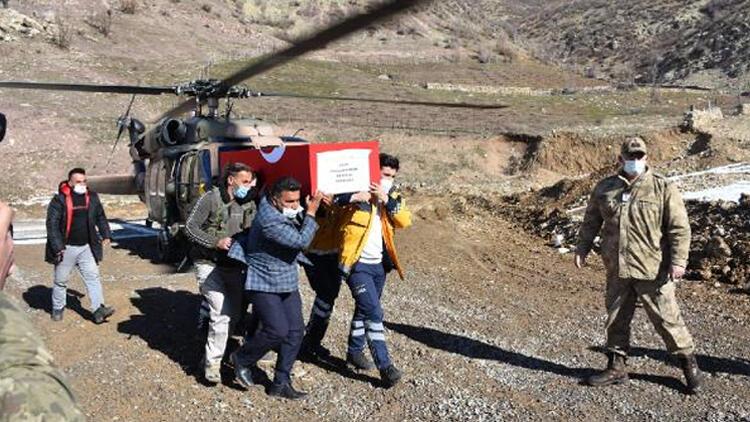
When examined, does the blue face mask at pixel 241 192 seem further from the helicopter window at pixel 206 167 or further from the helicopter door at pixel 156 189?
the helicopter door at pixel 156 189

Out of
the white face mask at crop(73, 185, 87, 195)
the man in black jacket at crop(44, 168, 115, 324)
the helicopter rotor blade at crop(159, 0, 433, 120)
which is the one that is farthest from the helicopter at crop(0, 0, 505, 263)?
the helicopter rotor blade at crop(159, 0, 433, 120)

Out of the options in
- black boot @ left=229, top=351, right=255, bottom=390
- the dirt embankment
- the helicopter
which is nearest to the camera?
black boot @ left=229, top=351, right=255, bottom=390

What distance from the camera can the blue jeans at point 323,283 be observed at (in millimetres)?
6575

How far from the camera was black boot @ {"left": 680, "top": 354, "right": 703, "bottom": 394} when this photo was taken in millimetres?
6020

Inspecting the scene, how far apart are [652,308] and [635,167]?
1113 mm

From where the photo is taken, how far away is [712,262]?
10.2 m

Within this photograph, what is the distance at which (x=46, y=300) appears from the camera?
9109 millimetres

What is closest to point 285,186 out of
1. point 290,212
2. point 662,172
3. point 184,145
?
point 290,212

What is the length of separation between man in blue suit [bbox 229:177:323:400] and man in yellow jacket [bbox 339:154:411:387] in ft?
1.36

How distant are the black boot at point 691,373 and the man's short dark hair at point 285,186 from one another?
330cm

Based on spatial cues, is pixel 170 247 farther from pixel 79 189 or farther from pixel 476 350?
pixel 476 350

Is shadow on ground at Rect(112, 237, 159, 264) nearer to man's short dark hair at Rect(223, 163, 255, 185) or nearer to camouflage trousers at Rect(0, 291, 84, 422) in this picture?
man's short dark hair at Rect(223, 163, 255, 185)

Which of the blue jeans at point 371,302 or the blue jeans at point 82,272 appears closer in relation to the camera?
the blue jeans at point 371,302

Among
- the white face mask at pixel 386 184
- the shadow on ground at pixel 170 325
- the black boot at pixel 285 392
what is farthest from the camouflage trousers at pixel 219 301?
the white face mask at pixel 386 184
